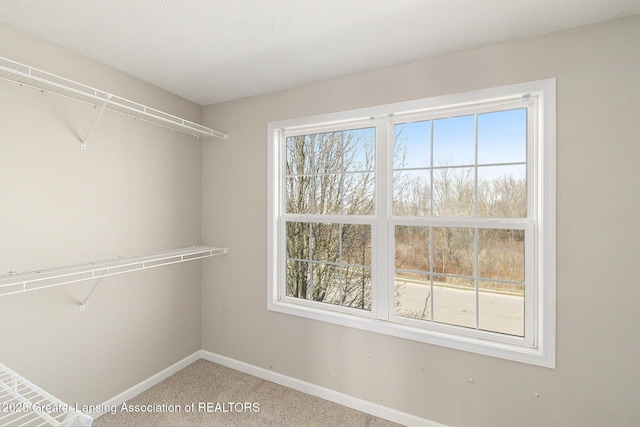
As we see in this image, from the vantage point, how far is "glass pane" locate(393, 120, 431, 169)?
2.10 m

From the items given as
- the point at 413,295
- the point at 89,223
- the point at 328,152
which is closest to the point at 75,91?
the point at 89,223

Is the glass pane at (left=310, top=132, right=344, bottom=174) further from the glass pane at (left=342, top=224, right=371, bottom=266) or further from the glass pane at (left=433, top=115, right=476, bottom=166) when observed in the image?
the glass pane at (left=433, top=115, right=476, bottom=166)

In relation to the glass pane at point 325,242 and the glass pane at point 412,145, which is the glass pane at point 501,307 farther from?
the glass pane at point 325,242

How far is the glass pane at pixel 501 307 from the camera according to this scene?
1.84 metres

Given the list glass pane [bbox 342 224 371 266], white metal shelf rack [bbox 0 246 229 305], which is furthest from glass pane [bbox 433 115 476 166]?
white metal shelf rack [bbox 0 246 229 305]

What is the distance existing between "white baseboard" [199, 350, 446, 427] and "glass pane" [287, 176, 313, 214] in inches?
54.6

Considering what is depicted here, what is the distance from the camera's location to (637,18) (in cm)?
153

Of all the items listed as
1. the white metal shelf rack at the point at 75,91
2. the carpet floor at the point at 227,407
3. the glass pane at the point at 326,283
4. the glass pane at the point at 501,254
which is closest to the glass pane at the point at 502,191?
the glass pane at the point at 501,254

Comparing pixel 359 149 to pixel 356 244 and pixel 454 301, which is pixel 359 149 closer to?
pixel 356 244

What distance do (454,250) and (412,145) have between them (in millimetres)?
784

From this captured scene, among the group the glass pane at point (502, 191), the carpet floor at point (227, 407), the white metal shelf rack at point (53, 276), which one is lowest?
the carpet floor at point (227, 407)

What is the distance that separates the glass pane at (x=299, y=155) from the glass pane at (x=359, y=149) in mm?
323

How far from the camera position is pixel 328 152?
245cm

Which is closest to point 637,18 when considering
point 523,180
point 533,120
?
point 533,120
